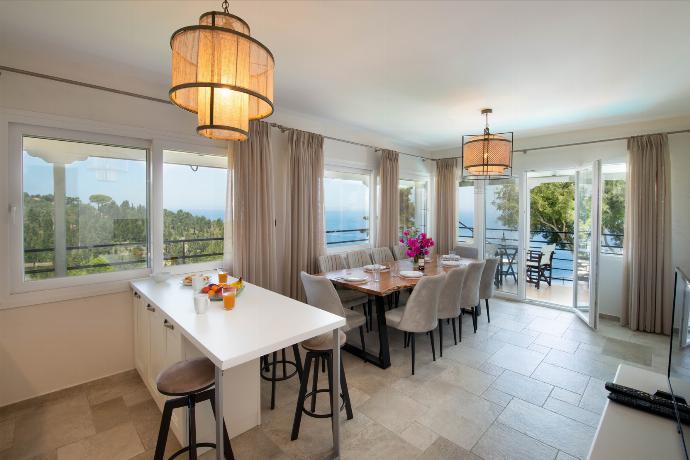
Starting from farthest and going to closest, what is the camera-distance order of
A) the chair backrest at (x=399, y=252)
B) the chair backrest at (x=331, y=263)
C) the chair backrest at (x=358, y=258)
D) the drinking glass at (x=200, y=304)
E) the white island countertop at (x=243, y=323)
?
the chair backrest at (x=399, y=252)
the chair backrest at (x=358, y=258)
the chair backrest at (x=331, y=263)
the drinking glass at (x=200, y=304)
the white island countertop at (x=243, y=323)

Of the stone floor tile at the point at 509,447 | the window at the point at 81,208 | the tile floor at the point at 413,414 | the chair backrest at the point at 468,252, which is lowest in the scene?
the stone floor tile at the point at 509,447

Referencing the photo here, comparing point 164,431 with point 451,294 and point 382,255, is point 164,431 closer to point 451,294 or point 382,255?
point 451,294

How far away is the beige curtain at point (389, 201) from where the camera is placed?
497cm

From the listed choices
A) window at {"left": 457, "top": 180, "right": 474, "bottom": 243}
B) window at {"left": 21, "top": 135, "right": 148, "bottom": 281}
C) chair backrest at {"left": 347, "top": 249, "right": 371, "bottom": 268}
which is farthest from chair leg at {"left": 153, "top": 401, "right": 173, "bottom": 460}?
window at {"left": 457, "top": 180, "right": 474, "bottom": 243}

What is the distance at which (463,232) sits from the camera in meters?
5.93

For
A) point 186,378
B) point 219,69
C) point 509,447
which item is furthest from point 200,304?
point 509,447

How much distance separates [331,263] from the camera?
158 inches

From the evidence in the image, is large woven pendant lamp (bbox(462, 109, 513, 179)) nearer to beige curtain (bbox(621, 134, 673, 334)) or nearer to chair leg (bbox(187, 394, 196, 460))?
beige curtain (bbox(621, 134, 673, 334))

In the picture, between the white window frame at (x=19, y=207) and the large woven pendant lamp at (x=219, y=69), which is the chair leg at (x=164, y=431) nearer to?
the large woven pendant lamp at (x=219, y=69)

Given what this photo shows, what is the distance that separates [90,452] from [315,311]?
61.9 inches

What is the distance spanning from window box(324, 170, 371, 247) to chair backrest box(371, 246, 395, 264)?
37 centimetres

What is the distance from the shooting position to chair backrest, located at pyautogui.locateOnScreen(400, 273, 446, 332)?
112 inches

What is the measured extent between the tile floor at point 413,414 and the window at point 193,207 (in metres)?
1.20

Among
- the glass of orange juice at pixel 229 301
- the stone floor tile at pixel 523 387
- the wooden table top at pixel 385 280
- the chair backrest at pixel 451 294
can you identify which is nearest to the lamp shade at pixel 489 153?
the chair backrest at pixel 451 294
